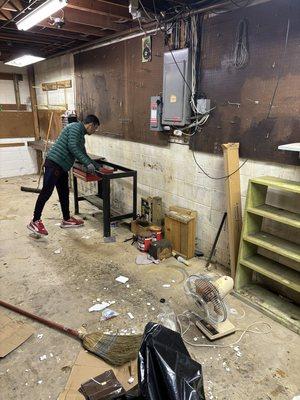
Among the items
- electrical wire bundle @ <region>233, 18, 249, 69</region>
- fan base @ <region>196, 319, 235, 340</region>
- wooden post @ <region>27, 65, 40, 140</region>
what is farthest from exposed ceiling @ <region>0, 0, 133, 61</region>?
fan base @ <region>196, 319, 235, 340</region>

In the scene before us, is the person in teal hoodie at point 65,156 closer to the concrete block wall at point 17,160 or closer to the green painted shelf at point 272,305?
the green painted shelf at point 272,305

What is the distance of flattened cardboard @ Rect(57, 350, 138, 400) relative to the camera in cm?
173

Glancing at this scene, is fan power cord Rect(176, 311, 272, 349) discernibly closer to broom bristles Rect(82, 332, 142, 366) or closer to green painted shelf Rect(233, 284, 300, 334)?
green painted shelf Rect(233, 284, 300, 334)

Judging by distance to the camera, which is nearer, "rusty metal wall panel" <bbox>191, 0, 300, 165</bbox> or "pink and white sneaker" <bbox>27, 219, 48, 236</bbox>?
"rusty metal wall panel" <bbox>191, 0, 300, 165</bbox>

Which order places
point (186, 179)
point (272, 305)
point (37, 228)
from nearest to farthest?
point (272, 305) < point (186, 179) < point (37, 228)

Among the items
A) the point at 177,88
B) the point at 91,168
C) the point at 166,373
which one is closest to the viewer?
the point at 166,373

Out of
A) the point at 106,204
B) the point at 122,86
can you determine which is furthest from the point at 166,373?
the point at 122,86

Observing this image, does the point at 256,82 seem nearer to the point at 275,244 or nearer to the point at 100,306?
the point at 275,244

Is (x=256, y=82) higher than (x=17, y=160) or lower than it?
higher

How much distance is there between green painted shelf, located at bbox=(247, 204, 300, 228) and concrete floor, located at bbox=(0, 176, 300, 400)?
829 mm

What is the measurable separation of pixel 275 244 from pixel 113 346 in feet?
4.88

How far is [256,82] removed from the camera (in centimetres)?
256

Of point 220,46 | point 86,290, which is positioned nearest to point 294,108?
point 220,46

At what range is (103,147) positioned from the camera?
5.07m
